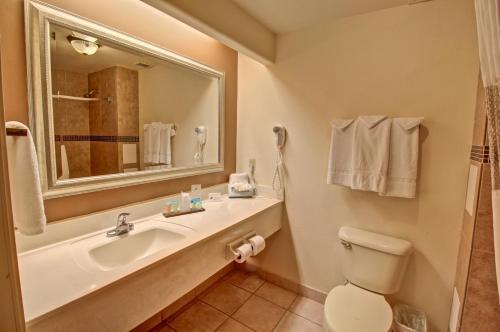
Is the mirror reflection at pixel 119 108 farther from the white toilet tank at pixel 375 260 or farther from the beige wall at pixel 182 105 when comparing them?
the white toilet tank at pixel 375 260

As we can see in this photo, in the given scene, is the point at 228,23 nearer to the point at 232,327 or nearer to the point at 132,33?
the point at 132,33

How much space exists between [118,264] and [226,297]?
1.08 m

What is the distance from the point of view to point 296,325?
170 cm

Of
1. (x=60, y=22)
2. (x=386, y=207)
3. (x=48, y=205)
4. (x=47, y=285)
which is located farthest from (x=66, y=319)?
(x=386, y=207)

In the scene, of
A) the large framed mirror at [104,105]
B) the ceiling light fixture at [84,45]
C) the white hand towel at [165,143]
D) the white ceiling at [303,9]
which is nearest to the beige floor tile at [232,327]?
the large framed mirror at [104,105]

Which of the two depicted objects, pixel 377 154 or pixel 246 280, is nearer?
pixel 377 154

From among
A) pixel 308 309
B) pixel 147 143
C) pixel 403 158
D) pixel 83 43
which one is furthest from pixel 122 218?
pixel 403 158

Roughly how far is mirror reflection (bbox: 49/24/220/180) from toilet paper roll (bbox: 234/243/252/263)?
81 cm

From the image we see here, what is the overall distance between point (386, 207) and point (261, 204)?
0.91 metres

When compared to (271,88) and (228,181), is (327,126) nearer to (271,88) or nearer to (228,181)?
(271,88)

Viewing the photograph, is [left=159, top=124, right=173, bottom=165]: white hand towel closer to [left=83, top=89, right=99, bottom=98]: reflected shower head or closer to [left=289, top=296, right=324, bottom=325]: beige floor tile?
[left=83, top=89, right=99, bottom=98]: reflected shower head

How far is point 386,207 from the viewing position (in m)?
1.60

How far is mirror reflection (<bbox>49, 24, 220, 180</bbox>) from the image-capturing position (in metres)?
1.19

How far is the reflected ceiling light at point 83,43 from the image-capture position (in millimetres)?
1202
